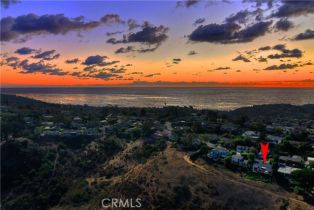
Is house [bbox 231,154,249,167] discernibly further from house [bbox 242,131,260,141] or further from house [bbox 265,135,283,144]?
house [bbox 242,131,260,141]

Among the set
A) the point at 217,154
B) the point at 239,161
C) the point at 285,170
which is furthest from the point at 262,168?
the point at 217,154

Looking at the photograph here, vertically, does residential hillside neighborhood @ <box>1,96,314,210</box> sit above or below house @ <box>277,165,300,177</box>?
above

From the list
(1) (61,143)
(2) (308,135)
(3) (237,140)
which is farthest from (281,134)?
(1) (61,143)

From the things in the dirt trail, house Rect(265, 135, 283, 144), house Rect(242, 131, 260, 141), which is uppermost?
house Rect(242, 131, 260, 141)

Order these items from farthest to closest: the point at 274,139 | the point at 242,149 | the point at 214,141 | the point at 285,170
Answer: the point at 274,139 → the point at 214,141 → the point at 242,149 → the point at 285,170

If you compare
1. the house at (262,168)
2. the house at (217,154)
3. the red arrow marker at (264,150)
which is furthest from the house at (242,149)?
the house at (262,168)

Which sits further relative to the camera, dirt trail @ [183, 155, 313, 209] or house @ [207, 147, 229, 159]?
house @ [207, 147, 229, 159]

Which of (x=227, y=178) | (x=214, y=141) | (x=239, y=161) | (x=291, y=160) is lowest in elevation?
(x=227, y=178)

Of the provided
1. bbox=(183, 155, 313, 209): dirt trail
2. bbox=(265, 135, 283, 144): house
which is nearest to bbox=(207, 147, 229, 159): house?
bbox=(183, 155, 313, 209): dirt trail

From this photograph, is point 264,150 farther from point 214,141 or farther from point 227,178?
point 227,178

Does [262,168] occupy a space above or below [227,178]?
above

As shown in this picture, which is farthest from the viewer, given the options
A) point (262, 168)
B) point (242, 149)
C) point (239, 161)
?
point (242, 149)
